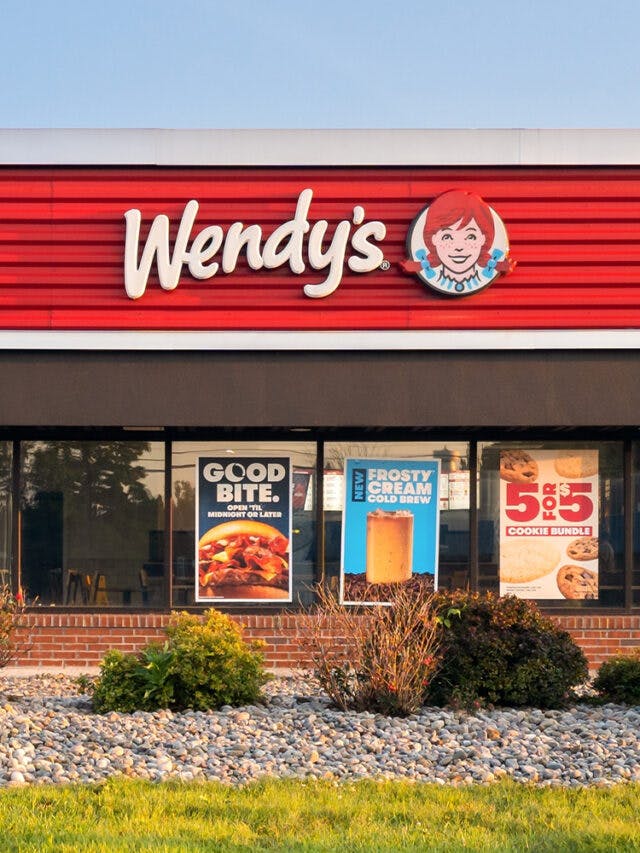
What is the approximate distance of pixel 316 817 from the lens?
697 centimetres

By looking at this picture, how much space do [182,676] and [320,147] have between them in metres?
7.38

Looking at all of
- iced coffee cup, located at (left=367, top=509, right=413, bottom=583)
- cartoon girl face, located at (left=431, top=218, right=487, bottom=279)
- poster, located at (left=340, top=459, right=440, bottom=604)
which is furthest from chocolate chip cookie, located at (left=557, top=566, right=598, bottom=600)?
cartoon girl face, located at (left=431, top=218, right=487, bottom=279)

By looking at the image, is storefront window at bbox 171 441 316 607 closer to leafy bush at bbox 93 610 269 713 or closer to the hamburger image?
the hamburger image

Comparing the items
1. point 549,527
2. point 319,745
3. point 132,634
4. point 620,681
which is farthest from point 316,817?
point 549,527

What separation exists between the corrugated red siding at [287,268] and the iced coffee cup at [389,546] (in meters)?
2.55

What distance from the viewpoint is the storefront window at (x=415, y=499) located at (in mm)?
15469

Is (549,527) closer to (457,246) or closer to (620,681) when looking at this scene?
(457,246)

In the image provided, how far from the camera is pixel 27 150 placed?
48.8 feet

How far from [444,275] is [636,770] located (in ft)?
25.5

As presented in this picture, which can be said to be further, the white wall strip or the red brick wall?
the red brick wall

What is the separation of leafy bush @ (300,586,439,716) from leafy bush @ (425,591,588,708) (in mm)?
243

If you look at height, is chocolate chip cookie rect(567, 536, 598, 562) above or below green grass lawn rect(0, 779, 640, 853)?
above

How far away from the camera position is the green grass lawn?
20.9ft

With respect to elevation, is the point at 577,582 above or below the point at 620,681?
above
